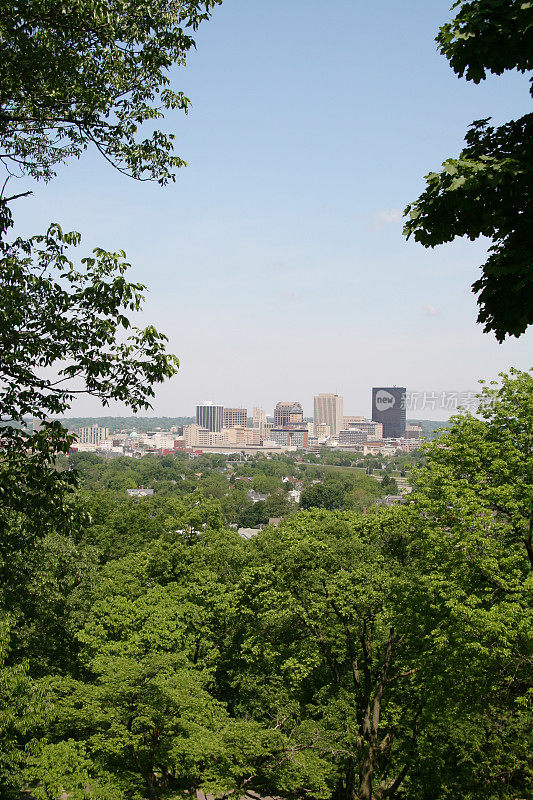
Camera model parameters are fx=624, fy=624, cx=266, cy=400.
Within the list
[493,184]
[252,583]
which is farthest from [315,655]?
[493,184]

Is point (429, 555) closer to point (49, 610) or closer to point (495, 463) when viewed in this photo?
point (495, 463)

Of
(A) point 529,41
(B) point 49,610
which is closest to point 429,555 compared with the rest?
(A) point 529,41

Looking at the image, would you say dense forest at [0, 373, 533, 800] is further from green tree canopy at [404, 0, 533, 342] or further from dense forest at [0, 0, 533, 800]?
green tree canopy at [404, 0, 533, 342]

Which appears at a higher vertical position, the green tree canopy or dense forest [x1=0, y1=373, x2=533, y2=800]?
the green tree canopy

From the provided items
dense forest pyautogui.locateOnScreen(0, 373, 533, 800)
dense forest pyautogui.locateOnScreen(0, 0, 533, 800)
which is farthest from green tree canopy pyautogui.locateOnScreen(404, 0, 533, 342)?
dense forest pyautogui.locateOnScreen(0, 373, 533, 800)

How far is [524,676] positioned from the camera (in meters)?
9.81

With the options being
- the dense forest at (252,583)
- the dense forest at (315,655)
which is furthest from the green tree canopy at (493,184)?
the dense forest at (315,655)

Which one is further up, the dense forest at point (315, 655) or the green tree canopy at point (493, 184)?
the green tree canopy at point (493, 184)

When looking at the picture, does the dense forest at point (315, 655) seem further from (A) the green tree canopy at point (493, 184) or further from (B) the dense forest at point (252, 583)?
(A) the green tree canopy at point (493, 184)

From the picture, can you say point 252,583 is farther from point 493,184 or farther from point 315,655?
point 493,184

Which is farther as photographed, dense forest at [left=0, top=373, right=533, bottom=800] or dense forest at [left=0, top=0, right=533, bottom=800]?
dense forest at [left=0, top=373, right=533, bottom=800]

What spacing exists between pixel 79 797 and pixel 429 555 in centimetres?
659

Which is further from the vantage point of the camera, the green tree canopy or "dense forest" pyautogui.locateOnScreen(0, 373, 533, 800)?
"dense forest" pyautogui.locateOnScreen(0, 373, 533, 800)

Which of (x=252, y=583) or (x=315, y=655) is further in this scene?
(x=252, y=583)
